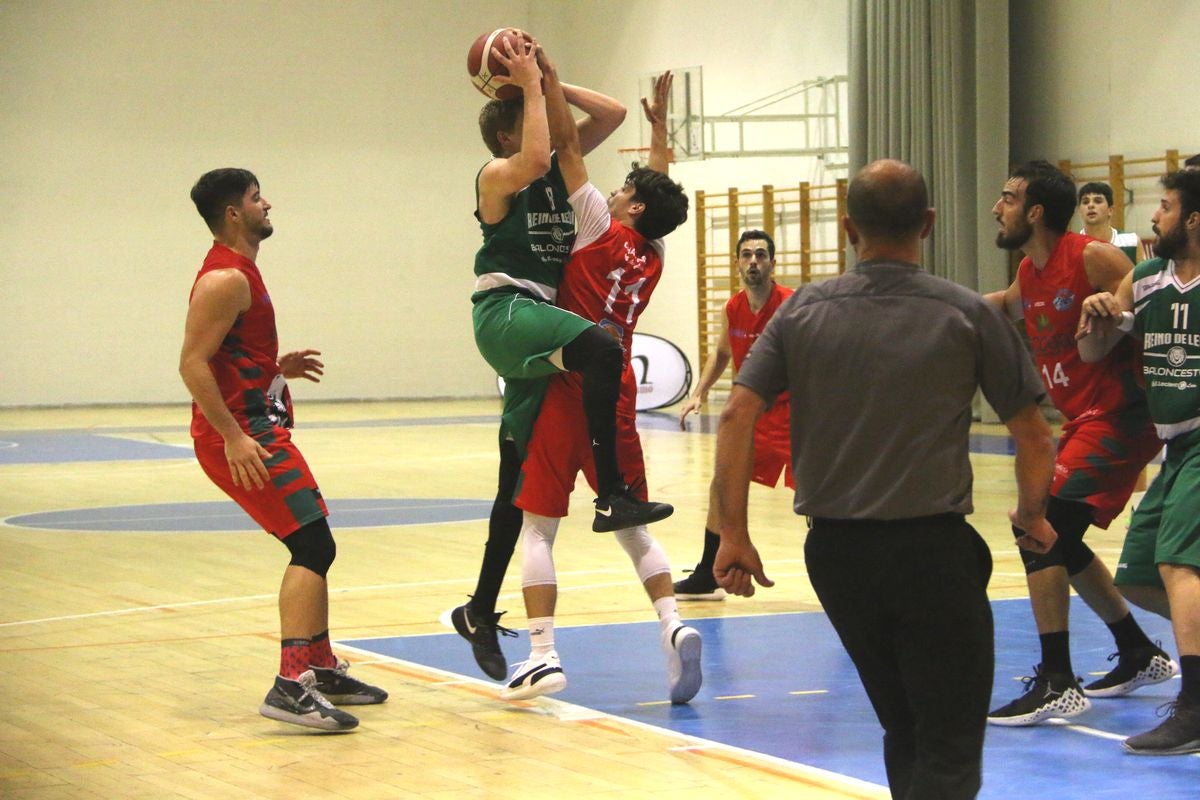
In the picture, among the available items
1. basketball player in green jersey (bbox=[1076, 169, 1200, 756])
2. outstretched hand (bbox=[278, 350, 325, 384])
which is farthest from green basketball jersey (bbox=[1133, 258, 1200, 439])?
outstretched hand (bbox=[278, 350, 325, 384])

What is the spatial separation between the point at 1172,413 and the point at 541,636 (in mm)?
2066

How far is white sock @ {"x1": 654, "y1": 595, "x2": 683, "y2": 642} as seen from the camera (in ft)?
17.9

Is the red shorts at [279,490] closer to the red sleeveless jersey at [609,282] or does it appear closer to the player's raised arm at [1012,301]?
the red sleeveless jersey at [609,282]

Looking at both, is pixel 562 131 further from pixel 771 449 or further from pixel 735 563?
pixel 771 449

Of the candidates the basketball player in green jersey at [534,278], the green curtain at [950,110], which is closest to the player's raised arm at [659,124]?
the basketball player in green jersey at [534,278]

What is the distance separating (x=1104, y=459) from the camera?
207 inches

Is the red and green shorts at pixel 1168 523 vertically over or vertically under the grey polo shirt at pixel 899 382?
under

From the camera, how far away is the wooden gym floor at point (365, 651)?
14.9 ft

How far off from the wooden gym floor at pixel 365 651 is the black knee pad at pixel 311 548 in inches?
20.1

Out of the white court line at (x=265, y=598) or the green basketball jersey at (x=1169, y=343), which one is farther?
the white court line at (x=265, y=598)

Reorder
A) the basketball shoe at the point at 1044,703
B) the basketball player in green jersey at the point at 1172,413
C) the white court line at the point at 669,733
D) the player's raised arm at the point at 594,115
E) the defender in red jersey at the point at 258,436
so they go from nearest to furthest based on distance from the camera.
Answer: the white court line at the point at 669,733 → the basketball player in green jersey at the point at 1172,413 → the basketball shoe at the point at 1044,703 → the defender in red jersey at the point at 258,436 → the player's raised arm at the point at 594,115

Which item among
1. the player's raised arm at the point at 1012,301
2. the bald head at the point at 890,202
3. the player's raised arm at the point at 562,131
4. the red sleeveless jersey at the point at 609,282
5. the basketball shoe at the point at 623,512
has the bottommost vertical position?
the basketball shoe at the point at 623,512

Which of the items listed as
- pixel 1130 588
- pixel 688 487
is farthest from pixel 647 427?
pixel 1130 588

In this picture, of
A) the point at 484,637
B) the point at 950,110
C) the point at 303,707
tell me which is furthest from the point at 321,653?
the point at 950,110
